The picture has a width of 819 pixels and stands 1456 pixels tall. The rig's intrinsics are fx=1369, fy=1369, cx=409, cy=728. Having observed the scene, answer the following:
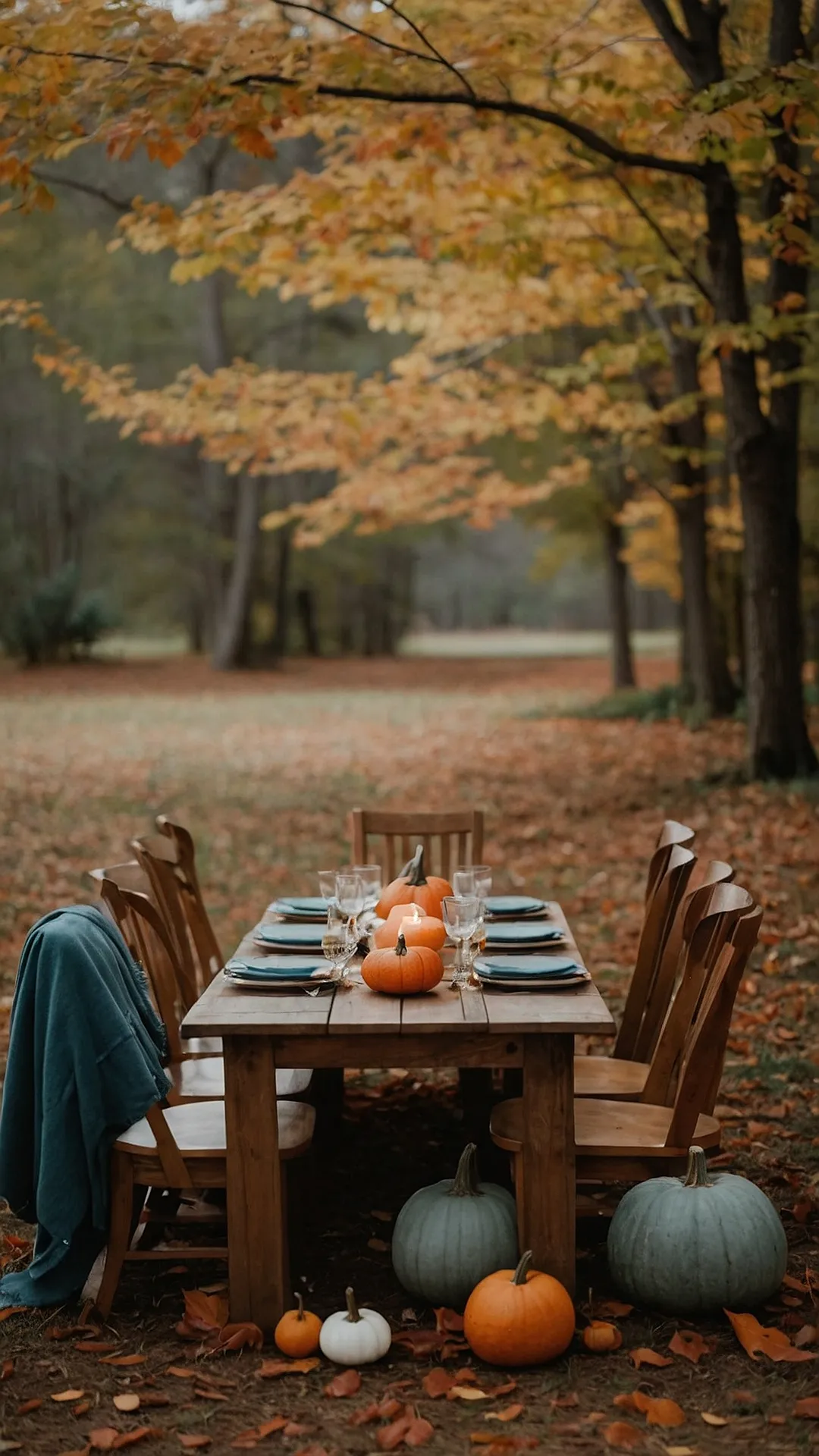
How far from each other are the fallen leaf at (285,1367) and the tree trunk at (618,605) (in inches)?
749

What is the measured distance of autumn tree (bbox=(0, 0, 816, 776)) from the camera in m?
6.78

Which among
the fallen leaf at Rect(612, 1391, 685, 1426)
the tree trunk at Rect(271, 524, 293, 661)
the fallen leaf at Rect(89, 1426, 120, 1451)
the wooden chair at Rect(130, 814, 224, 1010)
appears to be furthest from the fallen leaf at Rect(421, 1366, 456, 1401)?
the tree trunk at Rect(271, 524, 293, 661)

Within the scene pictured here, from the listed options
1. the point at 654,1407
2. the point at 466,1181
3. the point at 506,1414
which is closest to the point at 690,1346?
the point at 654,1407

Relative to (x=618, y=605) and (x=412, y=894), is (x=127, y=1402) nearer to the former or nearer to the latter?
(x=412, y=894)

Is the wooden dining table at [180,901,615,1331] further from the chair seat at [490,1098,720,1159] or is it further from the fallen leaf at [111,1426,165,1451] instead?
the fallen leaf at [111,1426,165,1451]

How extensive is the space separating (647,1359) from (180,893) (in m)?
2.58

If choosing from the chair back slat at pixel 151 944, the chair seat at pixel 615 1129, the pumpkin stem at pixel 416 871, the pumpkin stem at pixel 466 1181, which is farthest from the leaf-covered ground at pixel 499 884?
the pumpkin stem at pixel 416 871

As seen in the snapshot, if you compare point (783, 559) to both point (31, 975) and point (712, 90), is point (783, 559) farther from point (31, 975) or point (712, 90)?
point (31, 975)

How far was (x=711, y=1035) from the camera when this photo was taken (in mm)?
3885

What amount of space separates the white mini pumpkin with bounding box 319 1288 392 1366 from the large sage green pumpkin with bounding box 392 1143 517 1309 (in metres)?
0.27

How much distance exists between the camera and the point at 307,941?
450 cm

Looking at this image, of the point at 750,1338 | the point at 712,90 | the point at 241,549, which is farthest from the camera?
the point at 241,549

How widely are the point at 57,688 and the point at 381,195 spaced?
1841 cm

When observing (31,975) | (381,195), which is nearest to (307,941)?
(31,975)
